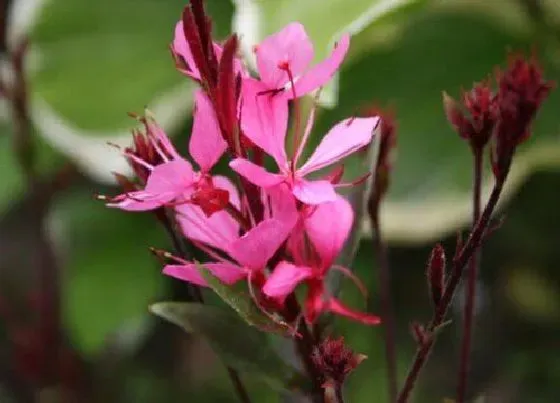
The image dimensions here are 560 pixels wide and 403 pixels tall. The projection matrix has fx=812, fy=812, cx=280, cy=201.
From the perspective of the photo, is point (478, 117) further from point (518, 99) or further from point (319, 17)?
point (319, 17)

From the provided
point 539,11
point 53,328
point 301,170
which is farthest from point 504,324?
point 301,170

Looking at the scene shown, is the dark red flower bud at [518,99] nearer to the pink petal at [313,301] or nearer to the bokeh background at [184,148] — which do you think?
the pink petal at [313,301]

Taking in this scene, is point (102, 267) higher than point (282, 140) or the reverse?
the reverse

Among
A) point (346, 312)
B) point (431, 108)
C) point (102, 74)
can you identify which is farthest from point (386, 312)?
point (102, 74)

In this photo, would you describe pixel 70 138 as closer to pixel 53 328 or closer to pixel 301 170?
pixel 53 328

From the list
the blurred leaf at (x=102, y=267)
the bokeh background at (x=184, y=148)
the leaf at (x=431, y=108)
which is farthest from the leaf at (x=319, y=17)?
the blurred leaf at (x=102, y=267)
